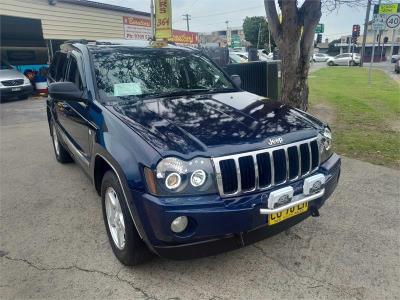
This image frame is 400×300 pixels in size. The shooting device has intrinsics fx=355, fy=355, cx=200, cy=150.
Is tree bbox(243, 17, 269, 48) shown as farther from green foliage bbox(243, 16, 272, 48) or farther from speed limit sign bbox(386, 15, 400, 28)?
speed limit sign bbox(386, 15, 400, 28)

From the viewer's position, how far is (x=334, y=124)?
7961 millimetres

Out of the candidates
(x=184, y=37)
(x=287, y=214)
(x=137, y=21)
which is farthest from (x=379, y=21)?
(x=184, y=37)

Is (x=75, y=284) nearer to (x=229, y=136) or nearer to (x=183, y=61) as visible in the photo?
(x=229, y=136)

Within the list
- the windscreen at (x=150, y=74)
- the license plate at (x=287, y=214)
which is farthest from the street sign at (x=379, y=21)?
the license plate at (x=287, y=214)

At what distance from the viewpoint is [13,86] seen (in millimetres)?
14266

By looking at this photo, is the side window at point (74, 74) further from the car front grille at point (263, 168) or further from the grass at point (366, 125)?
the grass at point (366, 125)

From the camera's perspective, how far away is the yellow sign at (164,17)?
985 cm

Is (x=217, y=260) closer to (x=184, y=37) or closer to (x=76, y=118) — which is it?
(x=76, y=118)

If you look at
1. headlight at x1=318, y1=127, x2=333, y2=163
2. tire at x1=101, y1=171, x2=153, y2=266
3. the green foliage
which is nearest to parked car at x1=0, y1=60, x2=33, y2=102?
tire at x1=101, y1=171, x2=153, y2=266

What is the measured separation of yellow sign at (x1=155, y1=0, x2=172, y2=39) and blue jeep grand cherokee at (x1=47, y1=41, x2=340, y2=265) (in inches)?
254

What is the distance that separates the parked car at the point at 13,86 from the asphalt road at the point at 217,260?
36.6 ft

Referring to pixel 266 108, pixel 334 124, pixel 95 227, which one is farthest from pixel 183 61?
pixel 334 124

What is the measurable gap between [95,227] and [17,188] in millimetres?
1845

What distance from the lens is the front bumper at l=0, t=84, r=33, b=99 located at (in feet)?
46.0
